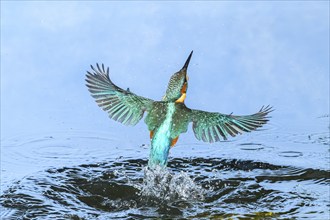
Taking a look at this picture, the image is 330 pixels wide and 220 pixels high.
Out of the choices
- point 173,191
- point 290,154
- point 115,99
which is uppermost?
point 115,99

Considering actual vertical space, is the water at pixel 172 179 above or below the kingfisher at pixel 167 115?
below

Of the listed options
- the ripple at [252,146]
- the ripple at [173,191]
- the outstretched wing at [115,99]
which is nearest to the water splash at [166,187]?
the ripple at [173,191]

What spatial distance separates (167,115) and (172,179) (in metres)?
0.83

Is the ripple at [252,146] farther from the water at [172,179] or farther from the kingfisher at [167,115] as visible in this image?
the kingfisher at [167,115]

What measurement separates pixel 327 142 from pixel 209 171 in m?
1.46

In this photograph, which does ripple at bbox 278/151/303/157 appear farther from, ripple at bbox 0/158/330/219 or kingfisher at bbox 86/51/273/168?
kingfisher at bbox 86/51/273/168

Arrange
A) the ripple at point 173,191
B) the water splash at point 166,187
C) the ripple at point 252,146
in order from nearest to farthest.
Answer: the ripple at point 173,191 < the water splash at point 166,187 < the ripple at point 252,146

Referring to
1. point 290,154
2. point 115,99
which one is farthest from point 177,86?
point 290,154

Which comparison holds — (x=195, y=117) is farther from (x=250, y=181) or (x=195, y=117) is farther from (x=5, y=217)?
(x=5, y=217)

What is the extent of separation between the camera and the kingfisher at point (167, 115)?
26.2 ft

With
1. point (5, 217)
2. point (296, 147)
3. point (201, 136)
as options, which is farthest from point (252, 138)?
point (5, 217)

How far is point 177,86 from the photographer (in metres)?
8.00

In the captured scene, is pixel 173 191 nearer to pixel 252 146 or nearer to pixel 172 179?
pixel 172 179

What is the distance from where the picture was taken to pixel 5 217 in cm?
783
